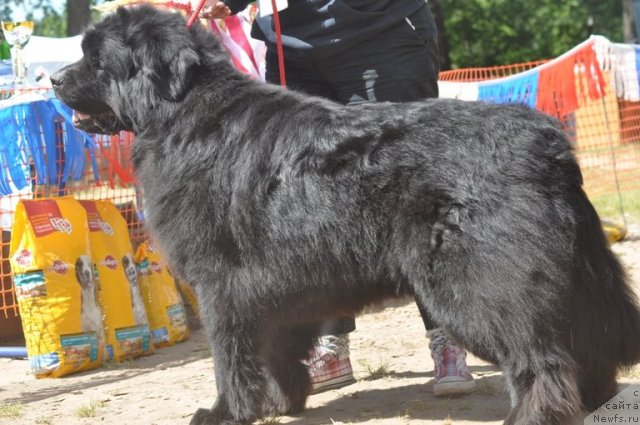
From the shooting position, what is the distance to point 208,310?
120 inches

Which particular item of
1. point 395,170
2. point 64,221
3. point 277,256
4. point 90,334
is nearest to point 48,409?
point 90,334

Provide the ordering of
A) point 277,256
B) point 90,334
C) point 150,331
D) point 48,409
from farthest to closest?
point 150,331 < point 90,334 < point 48,409 < point 277,256

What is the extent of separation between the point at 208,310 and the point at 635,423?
1596mm

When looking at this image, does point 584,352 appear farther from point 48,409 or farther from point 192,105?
point 48,409

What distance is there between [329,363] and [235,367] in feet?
2.65

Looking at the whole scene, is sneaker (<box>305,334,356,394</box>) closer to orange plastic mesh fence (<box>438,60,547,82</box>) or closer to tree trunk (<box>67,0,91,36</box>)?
orange plastic mesh fence (<box>438,60,547,82</box>)

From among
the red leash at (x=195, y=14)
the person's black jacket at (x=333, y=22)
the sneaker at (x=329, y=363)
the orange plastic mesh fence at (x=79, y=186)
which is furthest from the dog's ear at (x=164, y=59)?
the orange plastic mesh fence at (x=79, y=186)

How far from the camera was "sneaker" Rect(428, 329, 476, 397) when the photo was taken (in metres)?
3.48

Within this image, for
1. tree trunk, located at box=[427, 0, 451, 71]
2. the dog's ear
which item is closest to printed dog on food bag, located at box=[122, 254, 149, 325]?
the dog's ear

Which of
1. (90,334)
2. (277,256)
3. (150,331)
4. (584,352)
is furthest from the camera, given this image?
(150,331)

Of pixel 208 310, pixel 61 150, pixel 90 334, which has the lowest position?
pixel 90 334

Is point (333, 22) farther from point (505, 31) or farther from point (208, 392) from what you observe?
point (505, 31)

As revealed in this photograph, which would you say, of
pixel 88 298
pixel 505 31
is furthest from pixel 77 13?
pixel 505 31

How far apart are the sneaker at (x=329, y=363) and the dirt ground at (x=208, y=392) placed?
0.05 metres
